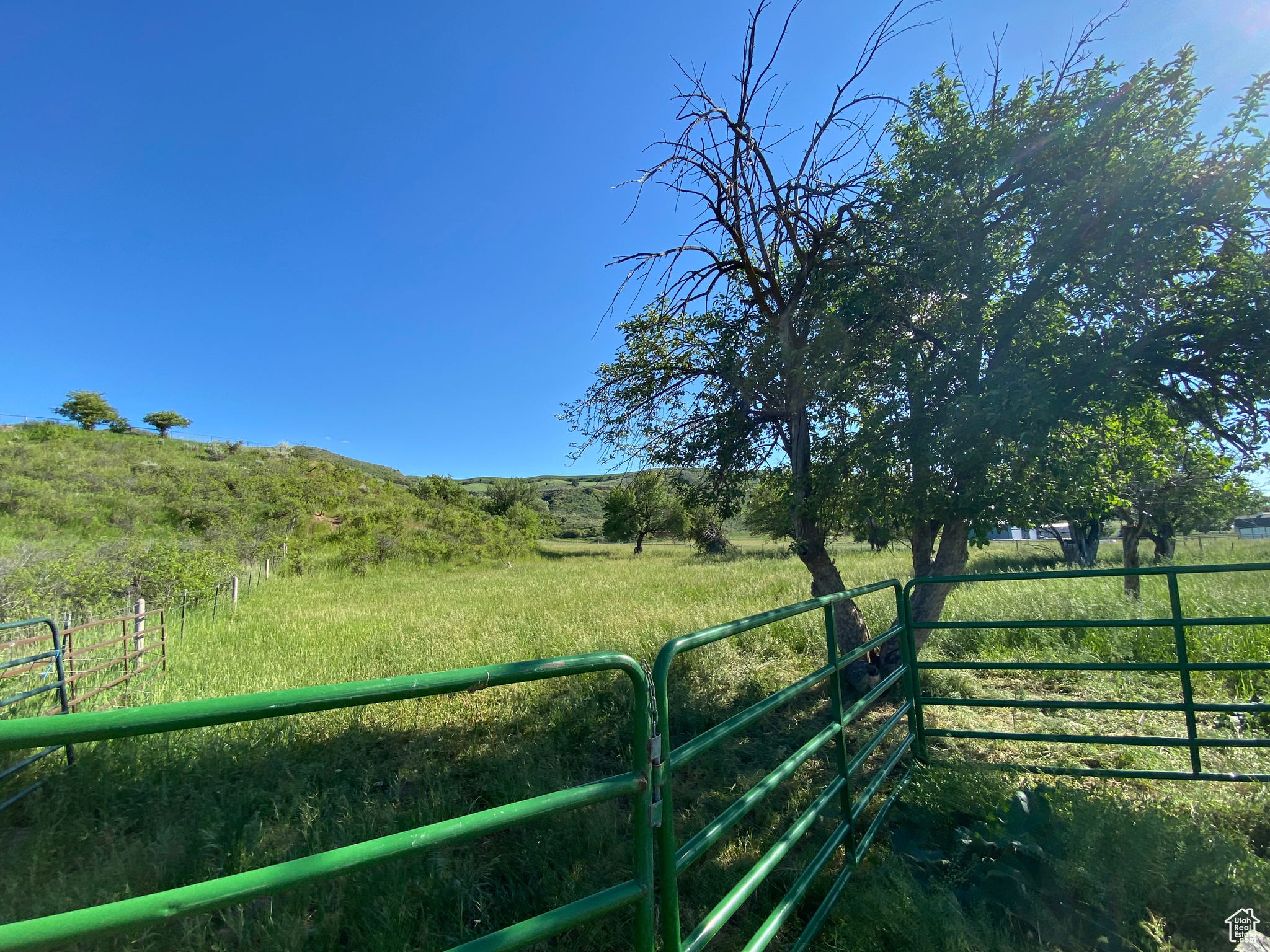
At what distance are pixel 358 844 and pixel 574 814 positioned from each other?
295 centimetres

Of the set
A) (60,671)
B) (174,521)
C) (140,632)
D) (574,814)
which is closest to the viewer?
(574,814)

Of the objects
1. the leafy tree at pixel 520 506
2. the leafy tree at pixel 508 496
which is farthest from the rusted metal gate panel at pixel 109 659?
the leafy tree at pixel 508 496

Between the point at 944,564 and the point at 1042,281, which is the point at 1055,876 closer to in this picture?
the point at 944,564

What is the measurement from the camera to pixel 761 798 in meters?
2.30

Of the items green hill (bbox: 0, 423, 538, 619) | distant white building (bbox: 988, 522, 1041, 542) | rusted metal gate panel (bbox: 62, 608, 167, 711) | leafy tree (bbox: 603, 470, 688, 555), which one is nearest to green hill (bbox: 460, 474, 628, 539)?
leafy tree (bbox: 603, 470, 688, 555)

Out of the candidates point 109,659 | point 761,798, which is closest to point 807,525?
point 761,798

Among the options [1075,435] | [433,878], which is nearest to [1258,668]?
[1075,435]

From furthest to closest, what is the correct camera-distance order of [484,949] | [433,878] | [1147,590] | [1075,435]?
[1147,590] < [1075,435] < [433,878] < [484,949]

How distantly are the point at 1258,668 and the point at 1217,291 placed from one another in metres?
3.03

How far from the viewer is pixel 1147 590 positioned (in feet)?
34.0

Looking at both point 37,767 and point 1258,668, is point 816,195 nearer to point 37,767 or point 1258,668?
point 1258,668

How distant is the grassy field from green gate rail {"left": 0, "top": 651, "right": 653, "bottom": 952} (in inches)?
67.2

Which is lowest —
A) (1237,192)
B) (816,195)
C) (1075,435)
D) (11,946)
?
(11,946)

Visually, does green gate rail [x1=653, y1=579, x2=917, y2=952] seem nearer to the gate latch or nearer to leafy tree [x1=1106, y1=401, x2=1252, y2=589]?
the gate latch
